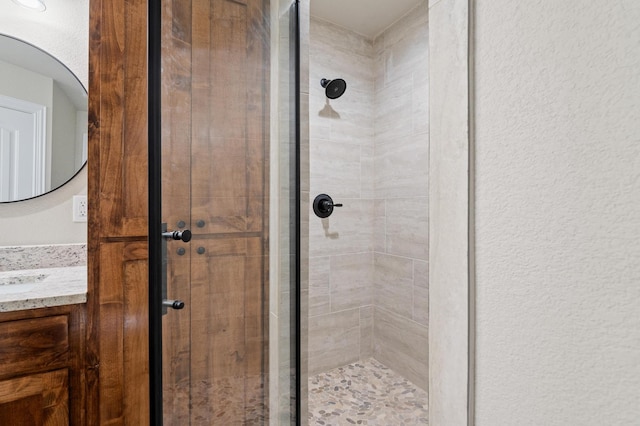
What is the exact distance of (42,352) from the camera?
3.70 feet

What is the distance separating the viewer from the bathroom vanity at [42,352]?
1080 millimetres

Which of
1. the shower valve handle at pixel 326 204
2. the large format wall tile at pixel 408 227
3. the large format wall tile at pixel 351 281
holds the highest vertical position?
the shower valve handle at pixel 326 204

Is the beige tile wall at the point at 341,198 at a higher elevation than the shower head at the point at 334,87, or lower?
lower

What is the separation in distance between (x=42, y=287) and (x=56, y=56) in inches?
44.1

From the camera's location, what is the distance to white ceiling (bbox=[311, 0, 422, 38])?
1869 millimetres

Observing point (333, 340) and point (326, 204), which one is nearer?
point (326, 204)

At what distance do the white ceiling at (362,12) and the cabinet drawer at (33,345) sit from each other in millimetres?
2106

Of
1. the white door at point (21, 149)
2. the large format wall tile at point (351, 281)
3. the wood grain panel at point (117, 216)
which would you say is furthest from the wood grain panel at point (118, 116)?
the large format wall tile at point (351, 281)

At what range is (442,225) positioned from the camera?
54 centimetres

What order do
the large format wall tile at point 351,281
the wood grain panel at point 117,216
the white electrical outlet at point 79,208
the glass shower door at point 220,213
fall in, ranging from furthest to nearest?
the large format wall tile at point 351,281
the white electrical outlet at point 79,208
the wood grain panel at point 117,216
the glass shower door at point 220,213

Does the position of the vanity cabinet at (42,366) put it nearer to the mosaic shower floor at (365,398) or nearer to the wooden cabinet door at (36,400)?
the wooden cabinet door at (36,400)

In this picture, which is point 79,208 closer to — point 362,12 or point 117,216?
point 117,216

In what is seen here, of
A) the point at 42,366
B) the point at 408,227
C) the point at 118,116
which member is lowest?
the point at 42,366

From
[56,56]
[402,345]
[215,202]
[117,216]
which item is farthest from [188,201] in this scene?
[402,345]
